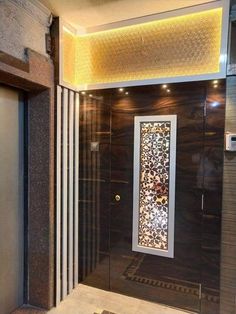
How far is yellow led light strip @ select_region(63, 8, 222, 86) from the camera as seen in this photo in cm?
200

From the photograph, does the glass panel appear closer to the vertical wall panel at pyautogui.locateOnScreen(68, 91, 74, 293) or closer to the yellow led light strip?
the vertical wall panel at pyautogui.locateOnScreen(68, 91, 74, 293)

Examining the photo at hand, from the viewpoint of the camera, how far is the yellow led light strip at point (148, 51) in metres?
2.00

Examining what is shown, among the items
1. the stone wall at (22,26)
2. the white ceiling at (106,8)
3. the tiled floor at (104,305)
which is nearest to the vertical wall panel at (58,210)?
the tiled floor at (104,305)

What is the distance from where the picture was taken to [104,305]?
7.61ft

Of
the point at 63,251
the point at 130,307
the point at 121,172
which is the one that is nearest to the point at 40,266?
the point at 63,251

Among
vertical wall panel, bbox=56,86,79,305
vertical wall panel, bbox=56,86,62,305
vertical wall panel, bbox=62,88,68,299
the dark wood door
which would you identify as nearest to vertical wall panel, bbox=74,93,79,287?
vertical wall panel, bbox=56,86,79,305

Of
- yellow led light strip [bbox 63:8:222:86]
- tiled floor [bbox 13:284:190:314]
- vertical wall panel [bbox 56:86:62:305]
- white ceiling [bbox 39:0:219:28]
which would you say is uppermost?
white ceiling [bbox 39:0:219:28]

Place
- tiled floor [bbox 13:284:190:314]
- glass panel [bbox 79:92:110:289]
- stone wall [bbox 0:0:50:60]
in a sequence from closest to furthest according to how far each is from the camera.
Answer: stone wall [bbox 0:0:50:60], tiled floor [bbox 13:284:190:314], glass panel [bbox 79:92:110:289]

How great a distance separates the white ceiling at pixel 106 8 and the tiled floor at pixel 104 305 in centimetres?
269

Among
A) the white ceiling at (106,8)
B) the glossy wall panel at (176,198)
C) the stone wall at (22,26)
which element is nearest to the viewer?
the stone wall at (22,26)

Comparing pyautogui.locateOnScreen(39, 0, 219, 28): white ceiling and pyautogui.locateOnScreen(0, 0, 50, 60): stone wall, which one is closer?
pyautogui.locateOnScreen(0, 0, 50, 60): stone wall

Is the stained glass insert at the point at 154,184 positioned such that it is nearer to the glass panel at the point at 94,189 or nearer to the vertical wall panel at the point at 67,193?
the glass panel at the point at 94,189

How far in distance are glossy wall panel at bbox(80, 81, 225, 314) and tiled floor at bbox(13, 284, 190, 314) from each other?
0.08 metres

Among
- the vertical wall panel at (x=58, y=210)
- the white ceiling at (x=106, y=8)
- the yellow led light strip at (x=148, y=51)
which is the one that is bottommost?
the vertical wall panel at (x=58, y=210)
